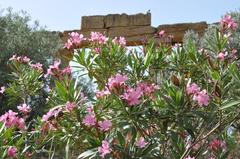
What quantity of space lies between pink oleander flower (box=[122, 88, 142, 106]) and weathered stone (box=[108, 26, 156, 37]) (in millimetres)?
9585

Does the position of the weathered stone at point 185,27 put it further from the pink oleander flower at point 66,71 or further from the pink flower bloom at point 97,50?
the pink oleander flower at point 66,71

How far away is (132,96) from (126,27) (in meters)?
9.98

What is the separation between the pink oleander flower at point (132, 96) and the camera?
7.86 feet

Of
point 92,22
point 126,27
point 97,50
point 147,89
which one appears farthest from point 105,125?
point 92,22

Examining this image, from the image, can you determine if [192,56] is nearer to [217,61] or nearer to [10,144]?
[217,61]

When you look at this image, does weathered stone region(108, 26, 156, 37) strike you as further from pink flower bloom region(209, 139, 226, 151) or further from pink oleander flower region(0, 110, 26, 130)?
pink oleander flower region(0, 110, 26, 130)

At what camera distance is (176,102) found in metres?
2.51

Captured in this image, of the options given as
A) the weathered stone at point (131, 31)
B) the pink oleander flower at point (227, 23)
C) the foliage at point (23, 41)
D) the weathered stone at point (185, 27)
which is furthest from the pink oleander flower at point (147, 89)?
the weathered stone at point (131, 31)

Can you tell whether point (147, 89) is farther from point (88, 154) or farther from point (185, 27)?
point (185, 27)

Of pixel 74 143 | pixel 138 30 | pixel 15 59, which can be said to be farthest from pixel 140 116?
pixel 138 30

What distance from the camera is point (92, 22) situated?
12523mm

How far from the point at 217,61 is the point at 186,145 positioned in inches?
20.9

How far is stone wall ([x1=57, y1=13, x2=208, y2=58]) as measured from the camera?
1185cm

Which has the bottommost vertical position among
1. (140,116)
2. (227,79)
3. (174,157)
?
(174,157)
